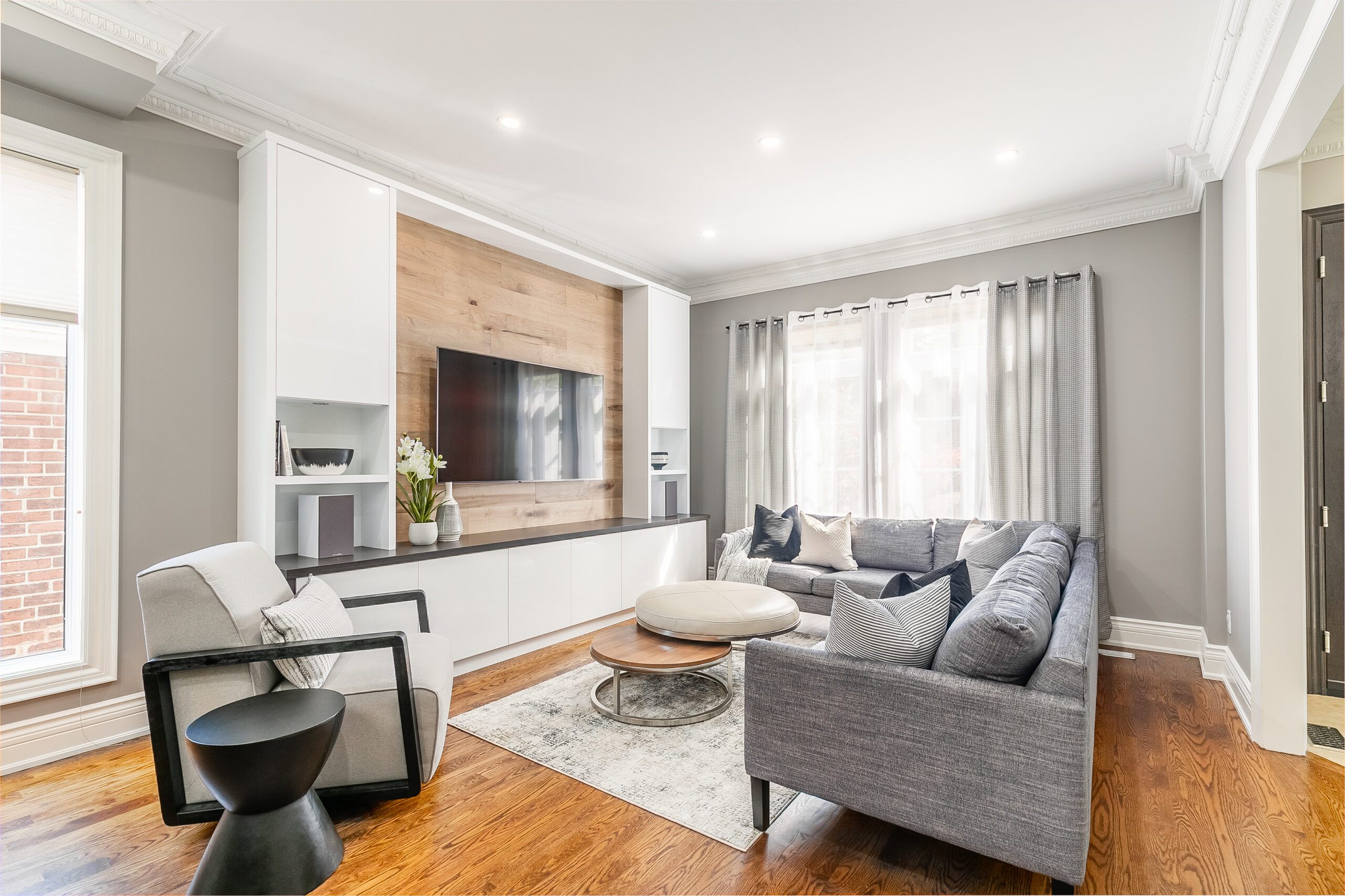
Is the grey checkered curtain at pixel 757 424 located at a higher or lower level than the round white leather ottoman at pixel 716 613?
higher

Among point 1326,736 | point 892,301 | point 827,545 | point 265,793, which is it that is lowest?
point 1326,736

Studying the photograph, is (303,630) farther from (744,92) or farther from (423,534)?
(744,92)

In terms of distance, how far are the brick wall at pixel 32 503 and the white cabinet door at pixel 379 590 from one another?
893 millimetres

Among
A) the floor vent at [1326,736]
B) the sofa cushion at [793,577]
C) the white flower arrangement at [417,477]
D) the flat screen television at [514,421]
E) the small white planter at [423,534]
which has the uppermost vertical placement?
the flat screen television at [514,421]

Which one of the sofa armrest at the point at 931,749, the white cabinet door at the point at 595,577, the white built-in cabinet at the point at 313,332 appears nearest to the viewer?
the sofa armrest at the point at 931,749

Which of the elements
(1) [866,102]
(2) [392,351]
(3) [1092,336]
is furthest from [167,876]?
(3) [1092,336]

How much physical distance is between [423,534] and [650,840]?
6.98 ft

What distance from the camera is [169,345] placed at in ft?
9.16

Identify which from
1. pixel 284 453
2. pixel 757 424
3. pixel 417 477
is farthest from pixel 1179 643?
pixel 284 453

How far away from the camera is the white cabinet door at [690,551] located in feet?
16.8

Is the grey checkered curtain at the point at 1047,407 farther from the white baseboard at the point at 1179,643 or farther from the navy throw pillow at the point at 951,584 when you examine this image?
the navy throw pillow at the point at 951,584

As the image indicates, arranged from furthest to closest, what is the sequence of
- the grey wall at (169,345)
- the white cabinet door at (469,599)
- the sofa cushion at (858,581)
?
the sofa cushion at (858,581), the white cabinet door at (469,599), the grey wall at (169,345)

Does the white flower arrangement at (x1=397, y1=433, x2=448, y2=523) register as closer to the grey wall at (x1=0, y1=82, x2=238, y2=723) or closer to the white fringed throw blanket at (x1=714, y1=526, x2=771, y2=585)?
the grey wall at (x1=0, y1=82, x2=238, y2=723)

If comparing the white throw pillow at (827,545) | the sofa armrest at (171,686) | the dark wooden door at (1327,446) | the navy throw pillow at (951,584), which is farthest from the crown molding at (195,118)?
the dark wooden door at (1327,446)
